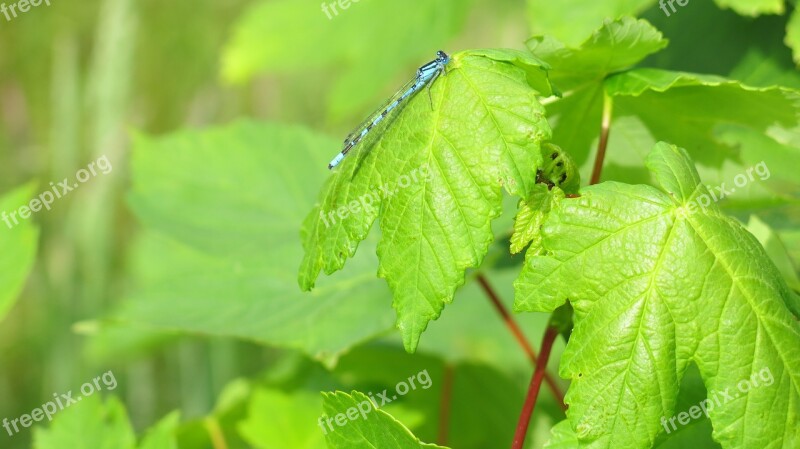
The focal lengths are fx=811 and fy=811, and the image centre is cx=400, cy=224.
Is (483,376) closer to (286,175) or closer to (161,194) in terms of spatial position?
(286,175)

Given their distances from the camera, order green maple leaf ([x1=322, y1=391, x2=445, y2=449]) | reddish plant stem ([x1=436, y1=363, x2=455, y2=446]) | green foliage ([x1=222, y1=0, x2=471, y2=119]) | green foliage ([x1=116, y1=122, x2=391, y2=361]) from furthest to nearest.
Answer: green foliage ([x1=222, y1=0, x2=471, y2=119]), reddish plant stem ([x1=436, y1=363, x2=455, y2=446]), green foliage ([x1=116, y1=122, x2=391, y2=361]), green maple leaf ([x1=322, y1=391, x2=445, y2=449])

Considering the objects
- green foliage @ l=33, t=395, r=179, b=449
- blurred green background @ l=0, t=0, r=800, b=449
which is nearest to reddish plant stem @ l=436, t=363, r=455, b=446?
blurred green background @ l=0, t=0, r=800, b=449

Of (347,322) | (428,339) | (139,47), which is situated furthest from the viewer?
(139,47)

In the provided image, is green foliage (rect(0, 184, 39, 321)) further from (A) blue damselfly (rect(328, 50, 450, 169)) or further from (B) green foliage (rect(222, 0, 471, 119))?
(B) green foliage (rect(222, 0, 471, 119))

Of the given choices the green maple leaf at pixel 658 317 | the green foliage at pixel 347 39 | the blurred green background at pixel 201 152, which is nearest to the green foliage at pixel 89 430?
the blurred green background at pixel 201 152

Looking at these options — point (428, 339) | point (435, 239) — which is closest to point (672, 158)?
point (435, 239)

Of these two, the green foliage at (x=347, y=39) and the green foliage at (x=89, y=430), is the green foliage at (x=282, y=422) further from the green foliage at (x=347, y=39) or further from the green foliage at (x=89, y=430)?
the green foliage at (x=347, y=39)
